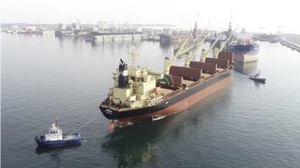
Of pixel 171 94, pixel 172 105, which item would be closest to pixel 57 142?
pixel 172 105

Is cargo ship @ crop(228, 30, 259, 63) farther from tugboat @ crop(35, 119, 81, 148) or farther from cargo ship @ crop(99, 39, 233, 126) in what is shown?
tugboat @ crop(35, 119, 81, 148)

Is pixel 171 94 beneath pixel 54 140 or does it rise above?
above

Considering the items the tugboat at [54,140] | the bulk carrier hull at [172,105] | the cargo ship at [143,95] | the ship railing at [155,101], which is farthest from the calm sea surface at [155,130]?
the ship railing at [155,101]

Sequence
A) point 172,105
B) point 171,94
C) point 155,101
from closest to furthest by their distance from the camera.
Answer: point 155,101, point 172,105, point 171,94

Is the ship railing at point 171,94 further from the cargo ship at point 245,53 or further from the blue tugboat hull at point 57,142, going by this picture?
the cargo ship at point 245,53

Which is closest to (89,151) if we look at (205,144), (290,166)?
(205,144)

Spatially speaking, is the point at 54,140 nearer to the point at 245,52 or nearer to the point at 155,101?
the point at 155,101

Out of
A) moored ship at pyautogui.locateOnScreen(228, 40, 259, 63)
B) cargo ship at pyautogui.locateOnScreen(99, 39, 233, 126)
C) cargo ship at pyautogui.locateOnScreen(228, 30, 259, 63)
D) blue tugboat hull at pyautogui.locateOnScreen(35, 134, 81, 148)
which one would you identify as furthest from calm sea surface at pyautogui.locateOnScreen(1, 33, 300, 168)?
moored ship at pyautogui.locateOnScreen(228, 40, 259, 63)

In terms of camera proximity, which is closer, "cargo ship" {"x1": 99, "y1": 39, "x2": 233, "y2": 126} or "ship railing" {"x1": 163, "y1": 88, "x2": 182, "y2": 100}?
"cargo ship" {"x1": 99, "y1": 39, "x2": 233, "y2": 126}

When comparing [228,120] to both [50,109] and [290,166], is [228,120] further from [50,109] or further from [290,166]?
[50,109]
